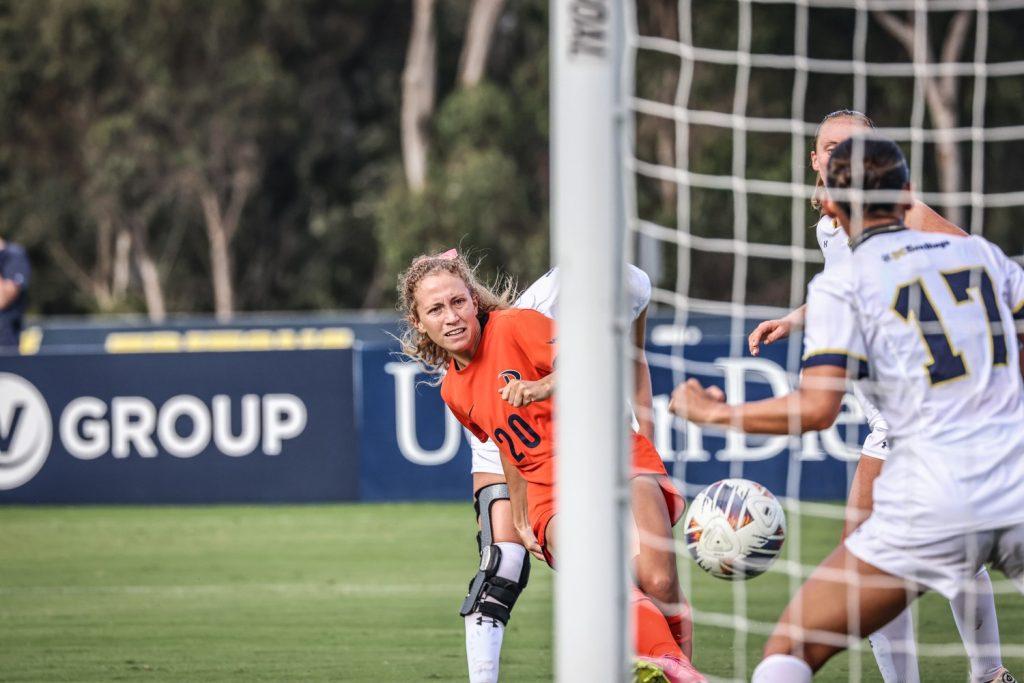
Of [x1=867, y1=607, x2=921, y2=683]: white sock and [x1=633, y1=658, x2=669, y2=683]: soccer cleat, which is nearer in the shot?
[x1=633, y1=658, x2=669, y2=683]: soccer cleat

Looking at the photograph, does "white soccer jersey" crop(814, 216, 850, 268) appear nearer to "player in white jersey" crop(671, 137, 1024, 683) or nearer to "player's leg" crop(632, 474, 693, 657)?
"player's leg" crop(632, 474, 693, 657)

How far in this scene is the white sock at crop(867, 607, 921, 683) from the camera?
5906 mm

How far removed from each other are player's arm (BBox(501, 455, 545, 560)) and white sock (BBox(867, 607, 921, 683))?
1361 mm

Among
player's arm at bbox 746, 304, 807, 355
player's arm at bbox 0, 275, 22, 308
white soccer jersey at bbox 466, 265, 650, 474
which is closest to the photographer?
player's arm at bbox 746, 304, 807, 355

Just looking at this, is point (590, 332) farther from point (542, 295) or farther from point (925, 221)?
point (542, 295)

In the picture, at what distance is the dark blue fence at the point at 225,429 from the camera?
14.4 m

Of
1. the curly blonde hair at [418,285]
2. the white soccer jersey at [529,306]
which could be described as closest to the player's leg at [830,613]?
the curly blonde hair at [418,285]

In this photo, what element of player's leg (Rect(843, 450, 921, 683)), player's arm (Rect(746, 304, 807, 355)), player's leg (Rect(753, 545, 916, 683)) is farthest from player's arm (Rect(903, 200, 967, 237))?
player's leg (Rect(753, 545, 916, 683))

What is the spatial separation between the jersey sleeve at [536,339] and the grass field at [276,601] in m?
1.85

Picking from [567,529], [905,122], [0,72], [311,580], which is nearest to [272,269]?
[0,72]

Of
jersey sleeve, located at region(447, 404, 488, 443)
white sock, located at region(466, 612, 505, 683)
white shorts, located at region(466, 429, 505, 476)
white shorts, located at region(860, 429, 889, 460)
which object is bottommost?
white sock, located at region(466, 612, 505, 683)

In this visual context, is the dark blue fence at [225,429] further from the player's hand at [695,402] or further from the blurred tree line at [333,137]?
the blurred tree line at [333,137]

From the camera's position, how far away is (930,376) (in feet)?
14.3

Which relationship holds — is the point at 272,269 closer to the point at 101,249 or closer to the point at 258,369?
the point at 101,249
